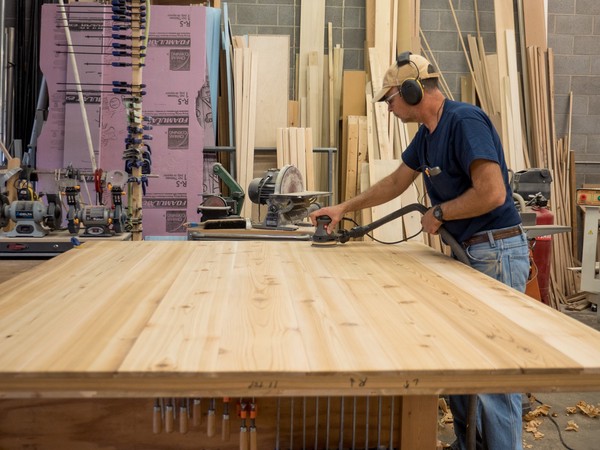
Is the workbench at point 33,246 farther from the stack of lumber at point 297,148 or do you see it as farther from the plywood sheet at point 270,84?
the plywood sheet at point 270,84

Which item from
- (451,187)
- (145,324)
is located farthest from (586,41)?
(145,324)

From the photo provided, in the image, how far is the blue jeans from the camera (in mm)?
2113

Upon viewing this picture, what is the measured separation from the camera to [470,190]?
2.29 m

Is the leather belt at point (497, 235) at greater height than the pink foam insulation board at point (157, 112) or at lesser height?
lesser

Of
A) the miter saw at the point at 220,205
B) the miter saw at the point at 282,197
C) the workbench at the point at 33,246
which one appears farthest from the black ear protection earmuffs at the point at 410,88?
the workbench at the point at 33,246

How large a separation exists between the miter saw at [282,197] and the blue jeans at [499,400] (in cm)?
145

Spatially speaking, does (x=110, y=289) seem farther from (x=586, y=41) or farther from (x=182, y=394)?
(x=586, y=41)

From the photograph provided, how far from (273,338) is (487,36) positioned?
5659mm

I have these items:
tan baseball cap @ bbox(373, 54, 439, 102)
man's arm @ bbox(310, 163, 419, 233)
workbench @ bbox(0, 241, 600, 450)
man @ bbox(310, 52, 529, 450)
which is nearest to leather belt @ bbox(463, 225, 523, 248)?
man @ bbox(310, 52, 529, 450)

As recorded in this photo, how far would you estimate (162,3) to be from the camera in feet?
18.8

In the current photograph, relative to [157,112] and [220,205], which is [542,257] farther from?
[157,112]

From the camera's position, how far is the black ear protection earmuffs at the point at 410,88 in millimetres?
2438

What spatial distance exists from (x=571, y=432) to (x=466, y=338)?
241 centimetres

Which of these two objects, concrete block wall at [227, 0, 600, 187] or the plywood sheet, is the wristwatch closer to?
the plywood sheet
